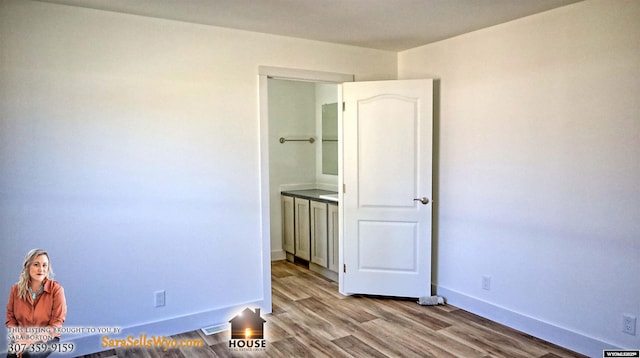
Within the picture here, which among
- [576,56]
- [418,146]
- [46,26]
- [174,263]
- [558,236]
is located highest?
[46,26]

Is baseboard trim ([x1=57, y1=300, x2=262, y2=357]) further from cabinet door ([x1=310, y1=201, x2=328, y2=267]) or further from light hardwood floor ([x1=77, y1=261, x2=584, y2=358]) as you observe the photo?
cabinet door ([x1=310, y1=201, x2=328, y2=267])

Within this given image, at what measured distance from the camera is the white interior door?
4016mm

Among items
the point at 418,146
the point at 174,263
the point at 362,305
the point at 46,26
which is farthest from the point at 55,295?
the point at 418,146

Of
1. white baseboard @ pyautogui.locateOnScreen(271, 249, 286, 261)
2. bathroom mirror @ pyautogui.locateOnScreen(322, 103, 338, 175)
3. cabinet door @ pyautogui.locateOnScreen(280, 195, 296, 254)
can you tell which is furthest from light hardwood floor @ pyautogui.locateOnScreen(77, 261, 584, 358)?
bathroom mirror @ pyautogui.locateOnScreen(322, 103, 338, 175)

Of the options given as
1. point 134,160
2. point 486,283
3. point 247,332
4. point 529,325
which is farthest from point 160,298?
point 529,325

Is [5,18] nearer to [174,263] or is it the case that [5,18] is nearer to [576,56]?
[174,263]

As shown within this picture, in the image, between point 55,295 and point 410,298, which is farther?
point 410,298

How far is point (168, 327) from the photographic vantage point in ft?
11.2

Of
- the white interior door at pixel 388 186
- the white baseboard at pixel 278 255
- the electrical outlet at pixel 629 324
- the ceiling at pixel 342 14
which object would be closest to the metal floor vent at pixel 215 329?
the white interior door at pixel 388 186

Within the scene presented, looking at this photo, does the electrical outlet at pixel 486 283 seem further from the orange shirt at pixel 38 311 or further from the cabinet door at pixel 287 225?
the orange shirt at pixel 38 311

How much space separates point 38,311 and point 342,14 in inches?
100.0

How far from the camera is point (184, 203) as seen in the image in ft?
11.2

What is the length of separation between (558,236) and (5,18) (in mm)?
3893

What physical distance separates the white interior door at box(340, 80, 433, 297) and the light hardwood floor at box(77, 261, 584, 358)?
27 centimetres
